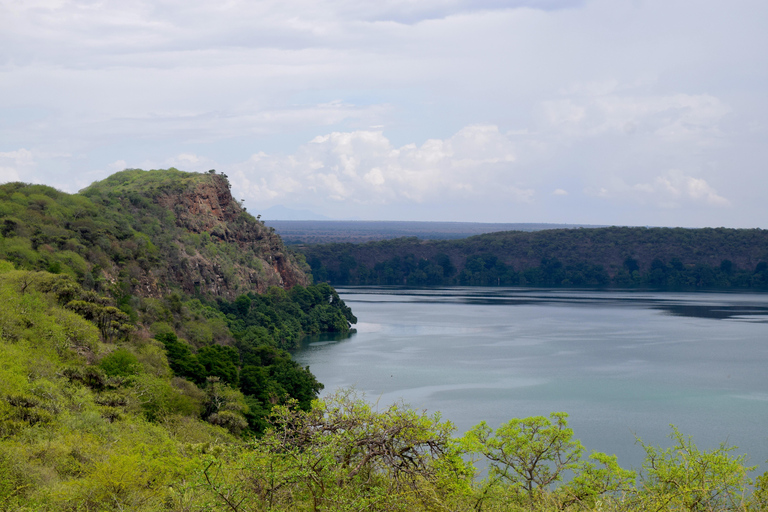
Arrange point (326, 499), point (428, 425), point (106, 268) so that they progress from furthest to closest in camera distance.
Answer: point (106, 268) < point (428, 425) < point (326, 499)

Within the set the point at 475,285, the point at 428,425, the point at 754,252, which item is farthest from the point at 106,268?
the point at 754,252

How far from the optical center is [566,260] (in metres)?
146

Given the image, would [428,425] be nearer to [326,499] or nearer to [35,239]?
[326,499]

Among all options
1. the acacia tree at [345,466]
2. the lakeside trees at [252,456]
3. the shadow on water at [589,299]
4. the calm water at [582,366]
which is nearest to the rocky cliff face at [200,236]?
the calm water at [582,366]

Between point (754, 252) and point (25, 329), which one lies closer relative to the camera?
point (25, 329)

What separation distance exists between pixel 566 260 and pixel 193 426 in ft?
418

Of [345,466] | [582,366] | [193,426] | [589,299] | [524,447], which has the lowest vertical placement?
[582,366]

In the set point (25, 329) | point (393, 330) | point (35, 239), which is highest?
point (35, 239)

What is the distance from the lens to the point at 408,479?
12.7 metres

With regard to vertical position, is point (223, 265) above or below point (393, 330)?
above

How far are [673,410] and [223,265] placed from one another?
1766 inches

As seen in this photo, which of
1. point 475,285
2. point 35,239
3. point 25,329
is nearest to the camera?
point 25,329

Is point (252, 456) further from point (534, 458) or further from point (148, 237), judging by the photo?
point (148, 237)

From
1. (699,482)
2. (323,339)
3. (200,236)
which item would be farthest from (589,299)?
(699,482)
